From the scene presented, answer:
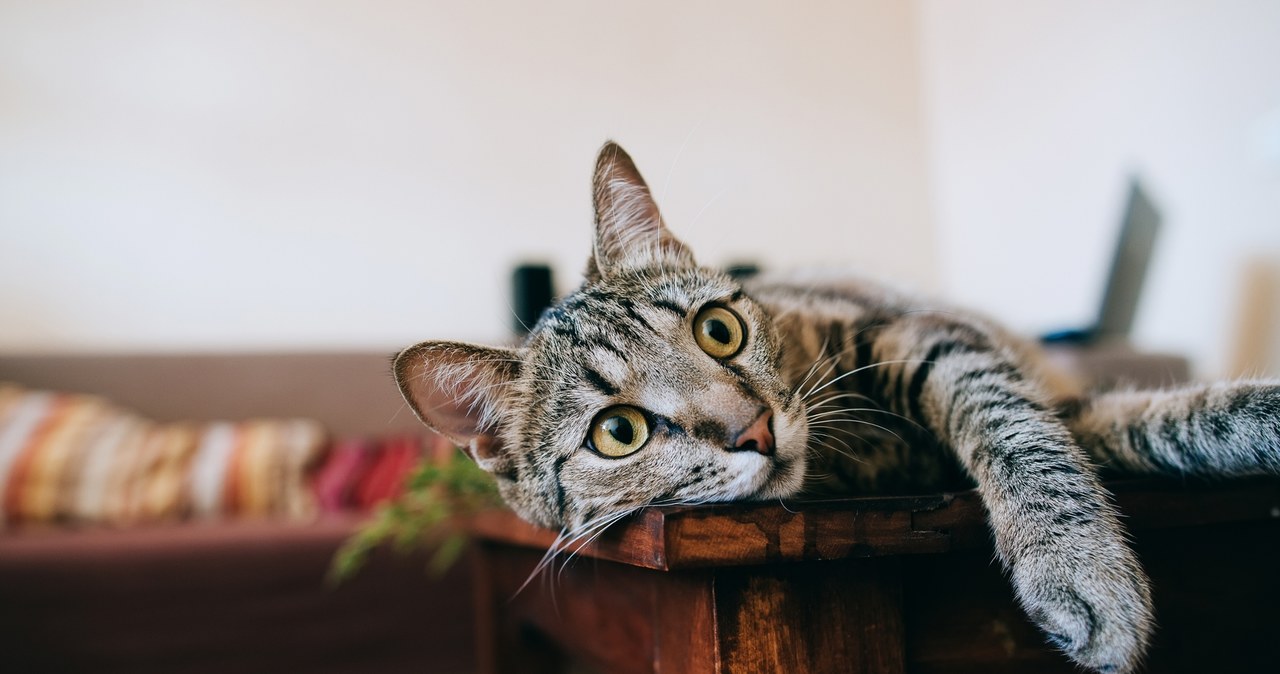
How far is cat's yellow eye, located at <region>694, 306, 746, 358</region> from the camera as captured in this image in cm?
70

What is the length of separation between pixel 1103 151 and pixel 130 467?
2705 mm

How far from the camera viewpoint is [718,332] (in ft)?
2.35

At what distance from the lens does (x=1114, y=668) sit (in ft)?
1.69

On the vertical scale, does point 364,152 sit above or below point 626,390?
above

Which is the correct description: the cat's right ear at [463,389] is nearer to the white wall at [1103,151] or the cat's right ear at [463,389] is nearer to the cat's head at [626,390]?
the cat's head at [626,390]

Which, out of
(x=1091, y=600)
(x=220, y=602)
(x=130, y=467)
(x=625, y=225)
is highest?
(x=625, y=225)

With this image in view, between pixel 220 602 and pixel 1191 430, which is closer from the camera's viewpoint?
pixel 1191 430

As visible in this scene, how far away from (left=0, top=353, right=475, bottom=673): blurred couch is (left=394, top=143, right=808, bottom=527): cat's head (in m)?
0.98

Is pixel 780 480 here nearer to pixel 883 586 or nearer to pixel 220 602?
pixel 883 586

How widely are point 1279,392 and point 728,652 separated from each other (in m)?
0.56

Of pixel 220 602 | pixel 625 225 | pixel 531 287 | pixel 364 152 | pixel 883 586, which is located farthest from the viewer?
pixel 364 152

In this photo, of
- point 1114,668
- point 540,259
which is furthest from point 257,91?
point 1114,668

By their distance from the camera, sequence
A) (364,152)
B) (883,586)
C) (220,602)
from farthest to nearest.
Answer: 1. (364,152)
2. (220,602)
3. (883,586)

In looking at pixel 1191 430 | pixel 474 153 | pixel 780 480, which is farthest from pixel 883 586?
pixel 474 153
